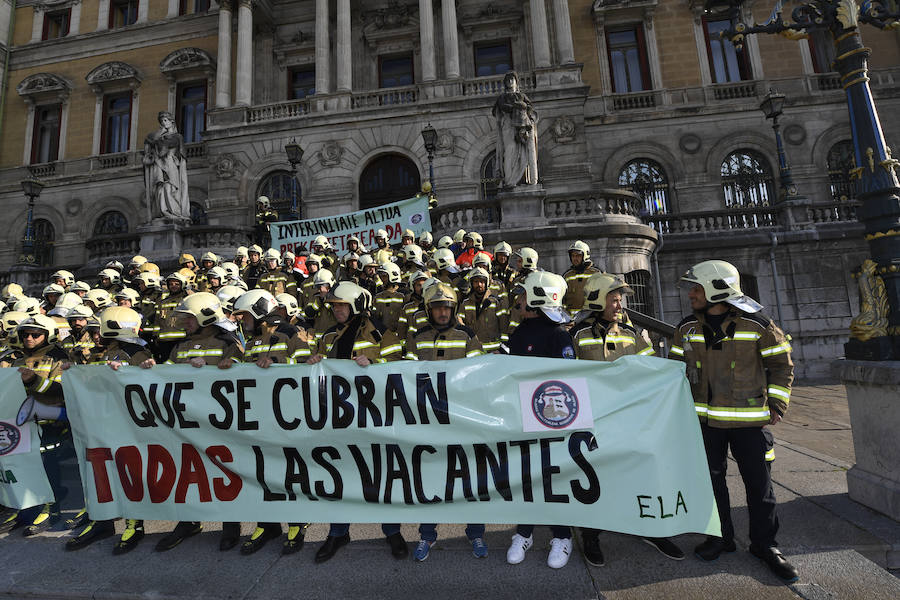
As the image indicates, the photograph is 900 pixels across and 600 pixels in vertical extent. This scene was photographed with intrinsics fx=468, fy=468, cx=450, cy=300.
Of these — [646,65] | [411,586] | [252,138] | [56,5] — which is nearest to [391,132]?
[252,138]

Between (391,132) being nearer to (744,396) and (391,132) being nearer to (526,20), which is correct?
(526,20)

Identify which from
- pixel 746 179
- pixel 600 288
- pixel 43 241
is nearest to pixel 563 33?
pixel 746 179

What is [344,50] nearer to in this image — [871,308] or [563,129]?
[563,129]

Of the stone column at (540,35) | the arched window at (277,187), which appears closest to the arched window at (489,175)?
the stone column at (540,35)

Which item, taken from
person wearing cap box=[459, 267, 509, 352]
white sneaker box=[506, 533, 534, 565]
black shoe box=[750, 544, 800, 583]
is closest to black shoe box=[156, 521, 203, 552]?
white sneaker box=[506, 533, 534, 565]

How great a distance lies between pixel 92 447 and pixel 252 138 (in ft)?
63.3

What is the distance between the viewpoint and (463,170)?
19297 mm

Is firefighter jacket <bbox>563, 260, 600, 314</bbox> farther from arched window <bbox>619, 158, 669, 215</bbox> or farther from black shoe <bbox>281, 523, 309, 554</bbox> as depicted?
arched window <bbox>619, 158, 669, 215</bbox>

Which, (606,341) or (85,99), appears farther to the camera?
(85,99)

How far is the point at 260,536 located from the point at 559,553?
2.52 metres

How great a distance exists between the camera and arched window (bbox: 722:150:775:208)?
20.2m

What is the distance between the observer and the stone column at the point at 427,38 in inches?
797

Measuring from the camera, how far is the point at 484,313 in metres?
6.33

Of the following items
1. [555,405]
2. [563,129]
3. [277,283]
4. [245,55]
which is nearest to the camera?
[555,405]
